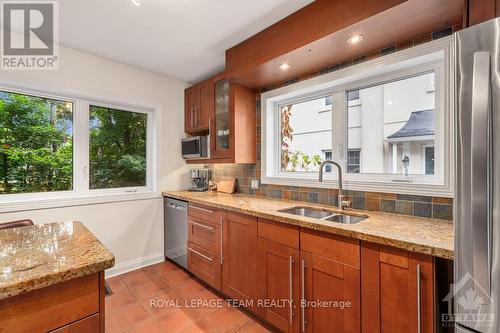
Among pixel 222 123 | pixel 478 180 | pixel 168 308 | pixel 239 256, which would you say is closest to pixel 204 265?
pixel 168 308

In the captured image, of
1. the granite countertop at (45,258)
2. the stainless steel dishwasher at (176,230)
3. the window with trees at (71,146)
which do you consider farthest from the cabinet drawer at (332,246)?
the window with trees at (71,146)

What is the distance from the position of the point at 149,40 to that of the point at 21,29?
41.7 inches

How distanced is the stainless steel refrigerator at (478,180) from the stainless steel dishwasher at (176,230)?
7.59 feet

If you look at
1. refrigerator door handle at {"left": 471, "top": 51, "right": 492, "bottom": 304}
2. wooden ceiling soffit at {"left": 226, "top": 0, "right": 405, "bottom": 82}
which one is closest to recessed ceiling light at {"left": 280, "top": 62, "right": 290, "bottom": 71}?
wooden ceiling soffit at {"left": 226, "top": 0, "right": 405, "bottom": 82}

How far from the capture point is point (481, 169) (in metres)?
0.85

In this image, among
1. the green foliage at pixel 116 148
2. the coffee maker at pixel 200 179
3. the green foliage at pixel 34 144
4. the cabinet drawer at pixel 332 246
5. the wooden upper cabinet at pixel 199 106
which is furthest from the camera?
the coffee maker at pixel 200 179

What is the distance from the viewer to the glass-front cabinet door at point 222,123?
2564 millimetres

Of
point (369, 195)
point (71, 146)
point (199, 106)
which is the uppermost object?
point (199, 106)

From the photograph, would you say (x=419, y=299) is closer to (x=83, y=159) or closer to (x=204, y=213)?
(x=204, y=213)

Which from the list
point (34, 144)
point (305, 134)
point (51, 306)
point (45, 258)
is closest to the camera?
point (51, 306)

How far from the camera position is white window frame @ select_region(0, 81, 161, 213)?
84.0 inches

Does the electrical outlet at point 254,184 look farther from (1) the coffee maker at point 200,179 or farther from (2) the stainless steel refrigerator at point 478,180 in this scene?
(2) the stainless steel refrigerator at point 478,180

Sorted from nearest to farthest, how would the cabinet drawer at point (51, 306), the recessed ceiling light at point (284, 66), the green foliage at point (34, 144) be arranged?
the cabinet drawer at point (51, 306)
the recessed ceiling light at point (284, 66)
the green foliage at point (34, 144)

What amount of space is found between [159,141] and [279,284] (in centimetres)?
229
